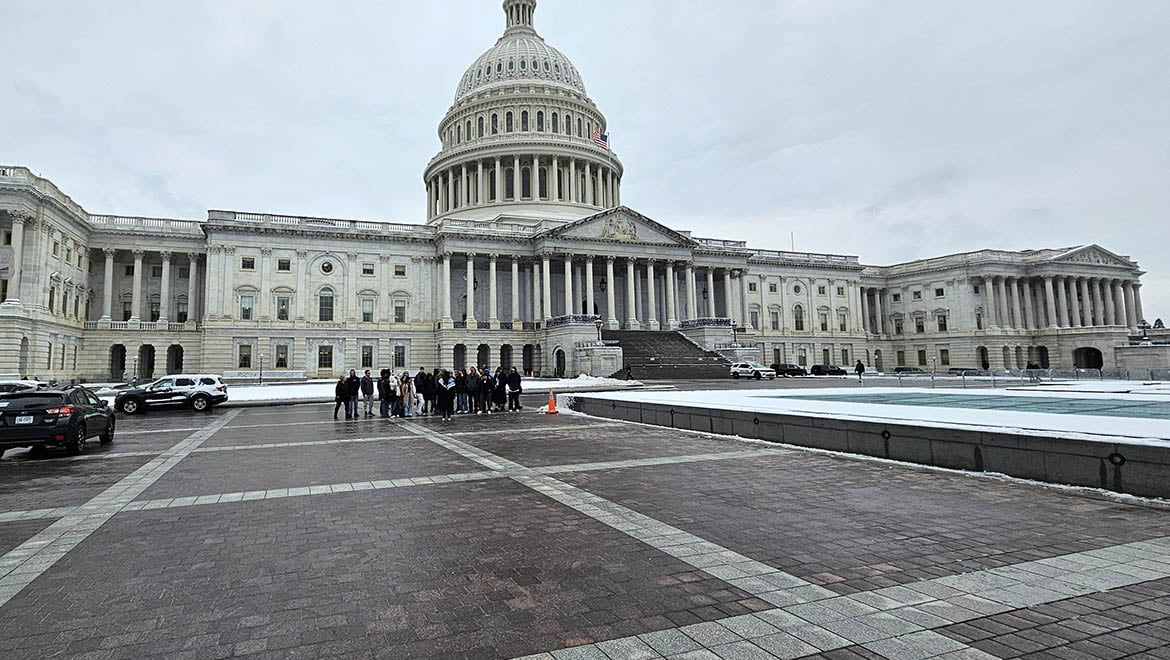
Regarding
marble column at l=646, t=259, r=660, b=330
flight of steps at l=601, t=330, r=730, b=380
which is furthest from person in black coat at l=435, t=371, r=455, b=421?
marble column at l=646, t=259, r=660, b=330

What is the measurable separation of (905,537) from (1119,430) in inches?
201

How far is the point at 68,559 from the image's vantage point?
6.22 meters

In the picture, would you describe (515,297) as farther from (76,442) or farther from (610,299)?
(76,442)

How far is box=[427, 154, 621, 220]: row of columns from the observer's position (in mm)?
79250

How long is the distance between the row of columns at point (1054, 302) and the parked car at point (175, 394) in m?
86.6

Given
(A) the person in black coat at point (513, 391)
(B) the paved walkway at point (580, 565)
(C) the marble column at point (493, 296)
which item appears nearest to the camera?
(B) the paved walkway at point (580, 565)

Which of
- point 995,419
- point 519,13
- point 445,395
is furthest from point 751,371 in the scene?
point 519,13

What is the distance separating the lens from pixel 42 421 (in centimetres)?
1355

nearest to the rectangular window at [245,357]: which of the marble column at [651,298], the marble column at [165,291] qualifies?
the marble column at [165,291]

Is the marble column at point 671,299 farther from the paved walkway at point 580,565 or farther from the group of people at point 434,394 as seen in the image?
the paved walkway at point 580,565

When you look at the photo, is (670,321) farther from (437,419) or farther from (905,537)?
(905,537)

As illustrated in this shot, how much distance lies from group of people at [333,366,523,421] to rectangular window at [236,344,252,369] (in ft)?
131

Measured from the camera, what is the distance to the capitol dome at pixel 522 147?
7875 cm

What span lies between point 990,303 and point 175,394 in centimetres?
8886
